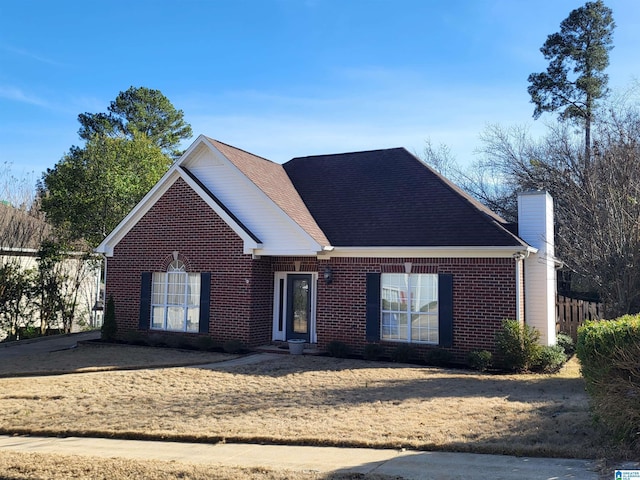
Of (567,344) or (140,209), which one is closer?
(567,344)

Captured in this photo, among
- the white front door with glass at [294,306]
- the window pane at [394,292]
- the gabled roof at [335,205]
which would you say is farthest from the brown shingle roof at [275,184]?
the window pane at [394,292]

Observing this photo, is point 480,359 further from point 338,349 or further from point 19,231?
point 19,231

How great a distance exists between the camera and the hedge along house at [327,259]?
1391 centimetres

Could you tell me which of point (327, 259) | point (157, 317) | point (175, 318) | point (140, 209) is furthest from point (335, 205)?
point (157, 317)

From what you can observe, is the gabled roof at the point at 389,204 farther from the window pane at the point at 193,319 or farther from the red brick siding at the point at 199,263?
the window pane at the point at 193,319

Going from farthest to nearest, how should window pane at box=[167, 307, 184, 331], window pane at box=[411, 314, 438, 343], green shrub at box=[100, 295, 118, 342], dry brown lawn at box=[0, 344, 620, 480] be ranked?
green shrub at box=[100, 295, 118, 342] → window pane at box=[167, 307, 184, 331] → window pane at box=[411, 314, 438, 343] → dry brown lawn at box=[0, 344, 620, 480]

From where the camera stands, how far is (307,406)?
919 centimetres

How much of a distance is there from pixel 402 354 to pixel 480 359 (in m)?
2.09

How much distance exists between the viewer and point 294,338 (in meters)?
16.5

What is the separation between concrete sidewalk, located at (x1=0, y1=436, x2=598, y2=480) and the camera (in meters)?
5.83

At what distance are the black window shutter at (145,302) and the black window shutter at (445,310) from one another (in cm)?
942

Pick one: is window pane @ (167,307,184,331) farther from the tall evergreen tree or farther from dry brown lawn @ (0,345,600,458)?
the tall evergreen tree

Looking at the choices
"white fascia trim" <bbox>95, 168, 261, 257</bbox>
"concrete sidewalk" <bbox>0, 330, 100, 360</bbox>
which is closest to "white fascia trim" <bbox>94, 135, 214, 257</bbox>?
"white fascia trim" <bbox>95, 168, 261, 257</bbox>

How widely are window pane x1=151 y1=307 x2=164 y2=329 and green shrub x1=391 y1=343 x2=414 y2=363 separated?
775 centimetres
